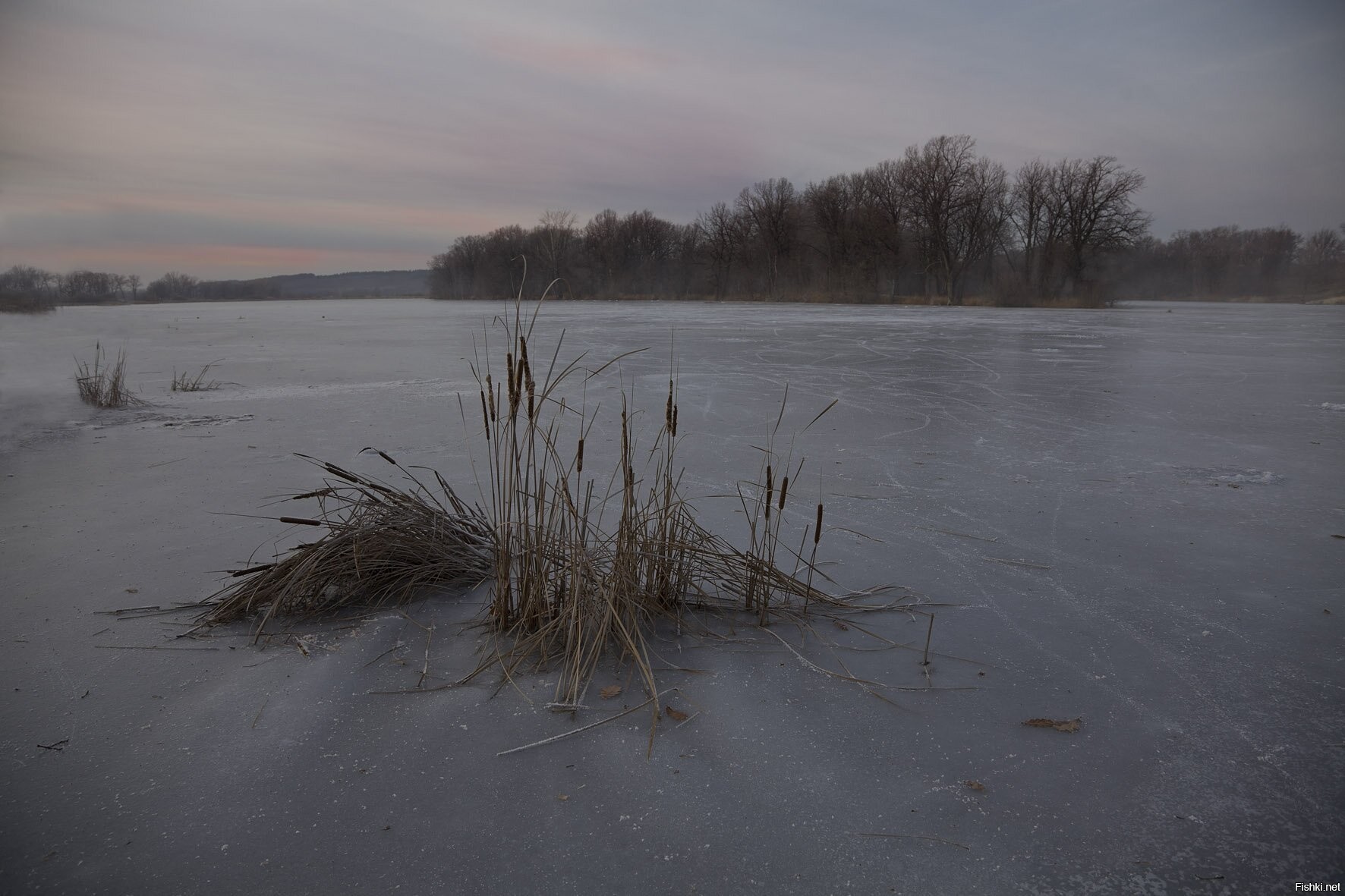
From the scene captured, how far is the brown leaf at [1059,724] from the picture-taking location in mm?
1861

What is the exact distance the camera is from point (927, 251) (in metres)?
41.1

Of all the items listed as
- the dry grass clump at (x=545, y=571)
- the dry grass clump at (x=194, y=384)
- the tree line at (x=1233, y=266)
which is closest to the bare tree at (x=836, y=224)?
the tree line at (x=1233, y=266)

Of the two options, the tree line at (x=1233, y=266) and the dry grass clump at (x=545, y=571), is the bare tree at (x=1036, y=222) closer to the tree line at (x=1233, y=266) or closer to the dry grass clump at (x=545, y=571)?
the tree line at (x=1233, y=266)

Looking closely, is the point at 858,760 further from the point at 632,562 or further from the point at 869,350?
the point at 869,350

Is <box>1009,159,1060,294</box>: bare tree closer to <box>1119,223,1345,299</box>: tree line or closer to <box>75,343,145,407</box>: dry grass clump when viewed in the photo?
<box>1119,223,1345,299</box>: tree line

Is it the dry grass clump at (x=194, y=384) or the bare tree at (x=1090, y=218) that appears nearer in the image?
the dry grass clump at (x=194, y=384)

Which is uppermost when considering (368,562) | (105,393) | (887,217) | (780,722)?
(887,217)

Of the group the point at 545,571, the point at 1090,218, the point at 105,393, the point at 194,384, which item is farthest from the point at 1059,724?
the point at 1090,218

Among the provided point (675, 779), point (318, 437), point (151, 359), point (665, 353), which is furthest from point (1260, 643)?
point (151, 359)

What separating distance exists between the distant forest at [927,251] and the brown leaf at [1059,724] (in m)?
28.1

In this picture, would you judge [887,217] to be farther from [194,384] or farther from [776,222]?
[194,384]

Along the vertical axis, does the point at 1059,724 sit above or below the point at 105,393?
below

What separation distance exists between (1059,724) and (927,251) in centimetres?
4280

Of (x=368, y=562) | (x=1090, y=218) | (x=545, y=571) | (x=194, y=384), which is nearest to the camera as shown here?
(x=545, y=571)
